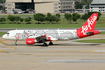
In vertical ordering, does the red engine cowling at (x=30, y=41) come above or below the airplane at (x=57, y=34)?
below

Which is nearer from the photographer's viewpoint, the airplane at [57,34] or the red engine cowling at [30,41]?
the red engine cowling at [30,41]

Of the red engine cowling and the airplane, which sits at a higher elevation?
the airplane

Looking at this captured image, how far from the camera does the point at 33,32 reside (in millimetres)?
47719

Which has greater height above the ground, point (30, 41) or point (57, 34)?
point (57, 34)

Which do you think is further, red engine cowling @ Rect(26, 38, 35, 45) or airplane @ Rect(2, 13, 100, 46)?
airplane @ Rect(2, 13, 100, 46)

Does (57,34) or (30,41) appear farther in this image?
(57,34)
